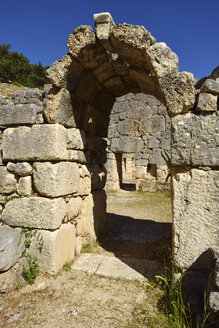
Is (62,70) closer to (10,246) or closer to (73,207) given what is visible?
(73,207)

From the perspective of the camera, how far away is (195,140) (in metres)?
2.46

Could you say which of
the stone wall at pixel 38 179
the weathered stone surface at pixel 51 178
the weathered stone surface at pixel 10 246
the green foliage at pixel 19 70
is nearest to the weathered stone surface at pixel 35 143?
the stone wall at pixel 38 179

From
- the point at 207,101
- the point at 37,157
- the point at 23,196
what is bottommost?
the point at 23,196

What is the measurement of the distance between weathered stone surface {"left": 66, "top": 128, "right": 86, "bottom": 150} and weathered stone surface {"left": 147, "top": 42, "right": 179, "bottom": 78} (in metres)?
1.45

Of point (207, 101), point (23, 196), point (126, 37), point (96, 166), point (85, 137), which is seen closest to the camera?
point (207, 101)

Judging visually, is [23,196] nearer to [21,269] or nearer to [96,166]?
[21,269]

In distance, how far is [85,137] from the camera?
13.0 feet

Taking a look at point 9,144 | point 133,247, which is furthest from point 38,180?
point 133,247

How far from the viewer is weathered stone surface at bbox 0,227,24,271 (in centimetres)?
266

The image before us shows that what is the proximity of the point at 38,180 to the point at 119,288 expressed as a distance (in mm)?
1655

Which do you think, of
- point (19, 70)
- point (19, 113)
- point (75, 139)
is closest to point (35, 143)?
point (19, 113)

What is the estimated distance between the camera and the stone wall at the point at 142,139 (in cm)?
937

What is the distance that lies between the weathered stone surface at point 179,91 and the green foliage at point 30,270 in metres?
2.45

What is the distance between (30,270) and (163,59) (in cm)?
293
